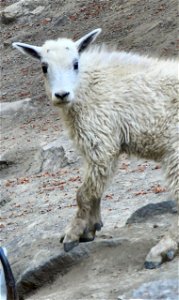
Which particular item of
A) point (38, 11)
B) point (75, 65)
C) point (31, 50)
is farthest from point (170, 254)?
point (38, 11)

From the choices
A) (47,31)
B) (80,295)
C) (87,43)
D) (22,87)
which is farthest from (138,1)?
(80,295)

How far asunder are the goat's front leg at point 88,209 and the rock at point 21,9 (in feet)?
65.2

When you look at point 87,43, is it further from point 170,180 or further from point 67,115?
point 170,180

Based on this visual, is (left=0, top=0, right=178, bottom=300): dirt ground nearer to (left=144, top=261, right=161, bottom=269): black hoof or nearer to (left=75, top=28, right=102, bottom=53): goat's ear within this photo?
(left=144, top=261, right=161, bottom=269): black hoof

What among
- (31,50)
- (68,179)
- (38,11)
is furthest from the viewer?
(38,11)

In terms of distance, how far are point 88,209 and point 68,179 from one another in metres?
5.44

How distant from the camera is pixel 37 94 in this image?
2006cm

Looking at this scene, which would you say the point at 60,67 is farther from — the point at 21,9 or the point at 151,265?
the point at 21,9

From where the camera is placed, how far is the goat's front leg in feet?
Result: 22.8

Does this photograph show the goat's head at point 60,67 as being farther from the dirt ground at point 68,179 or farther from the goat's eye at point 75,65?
the dirt ground at point 68,179

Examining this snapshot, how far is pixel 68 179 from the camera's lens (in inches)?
497

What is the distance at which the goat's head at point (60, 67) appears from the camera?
22.8 feet

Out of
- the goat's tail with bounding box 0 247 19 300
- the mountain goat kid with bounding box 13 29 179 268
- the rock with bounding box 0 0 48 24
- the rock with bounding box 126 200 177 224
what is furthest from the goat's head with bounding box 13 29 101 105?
the rock with bounding box 0 0 48 24

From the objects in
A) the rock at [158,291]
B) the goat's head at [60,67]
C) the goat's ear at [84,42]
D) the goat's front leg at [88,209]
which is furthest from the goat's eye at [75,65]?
the rock at [158,291]
